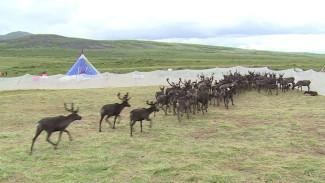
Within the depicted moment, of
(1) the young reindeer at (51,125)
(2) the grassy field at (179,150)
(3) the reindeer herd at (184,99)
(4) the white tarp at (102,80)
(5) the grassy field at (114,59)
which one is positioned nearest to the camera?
(2) the grassy field at (179,150)

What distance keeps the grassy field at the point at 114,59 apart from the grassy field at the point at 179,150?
26880 mm

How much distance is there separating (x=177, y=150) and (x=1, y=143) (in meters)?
5.17

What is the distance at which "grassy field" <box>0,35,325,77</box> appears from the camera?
161 ft

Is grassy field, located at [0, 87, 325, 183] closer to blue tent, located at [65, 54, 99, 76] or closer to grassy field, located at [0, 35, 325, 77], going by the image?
blue tent, located at [65, 54, 99, 76]

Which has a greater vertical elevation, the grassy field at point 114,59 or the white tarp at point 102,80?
the grassy field at point 114,59

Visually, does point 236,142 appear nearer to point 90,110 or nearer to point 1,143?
point 1,143

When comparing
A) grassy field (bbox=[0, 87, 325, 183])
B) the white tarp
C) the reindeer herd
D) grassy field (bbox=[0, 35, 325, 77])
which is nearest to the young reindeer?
the reindeer herd

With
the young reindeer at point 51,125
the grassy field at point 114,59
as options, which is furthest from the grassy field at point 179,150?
the grassy field at point 114,59

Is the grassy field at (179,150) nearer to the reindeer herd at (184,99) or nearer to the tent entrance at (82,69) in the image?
the reindeer herd at (184,99)

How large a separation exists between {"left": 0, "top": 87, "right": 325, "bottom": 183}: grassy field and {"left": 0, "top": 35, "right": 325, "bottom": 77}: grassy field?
26880mm

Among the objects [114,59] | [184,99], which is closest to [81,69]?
[184,99]

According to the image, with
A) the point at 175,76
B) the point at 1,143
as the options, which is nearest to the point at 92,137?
the point at 1,143

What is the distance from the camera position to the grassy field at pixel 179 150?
6238 mm

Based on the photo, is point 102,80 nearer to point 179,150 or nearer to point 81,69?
point 81,69
